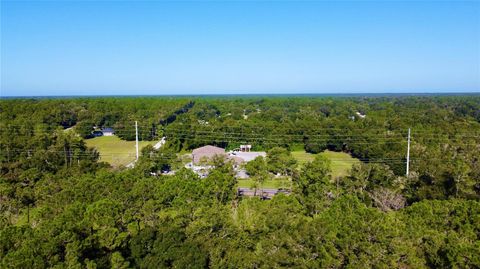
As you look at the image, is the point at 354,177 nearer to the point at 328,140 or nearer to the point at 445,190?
the point at 445,190

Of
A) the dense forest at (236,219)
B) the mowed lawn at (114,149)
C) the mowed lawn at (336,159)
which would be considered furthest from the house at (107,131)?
the dense forest at (236,219)

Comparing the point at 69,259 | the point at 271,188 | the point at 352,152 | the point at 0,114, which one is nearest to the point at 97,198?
the point at 69,259

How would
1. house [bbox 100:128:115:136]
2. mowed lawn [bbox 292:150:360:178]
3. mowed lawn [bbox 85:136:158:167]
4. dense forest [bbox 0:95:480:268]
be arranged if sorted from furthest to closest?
house [bbox 100:128:115:136], mowed lawn [bbox 85:136:158:167], mowed lawn [bbox 292:150:360:178], dense forest [bbox 0:95:480:268]

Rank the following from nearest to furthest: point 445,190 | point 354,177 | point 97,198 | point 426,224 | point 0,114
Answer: point 426,224 → point 97,198 → point 445,190 → point 354,177 → point 0,114

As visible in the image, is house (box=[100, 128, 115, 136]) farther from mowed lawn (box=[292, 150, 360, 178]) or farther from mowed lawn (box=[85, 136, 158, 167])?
mowed lawn (box=[292, 150, 360, 178])

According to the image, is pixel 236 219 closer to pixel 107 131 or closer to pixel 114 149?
pixel 114 149

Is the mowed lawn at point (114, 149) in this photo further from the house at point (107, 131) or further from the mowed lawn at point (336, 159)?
the mowed lawn at point (336, 159)

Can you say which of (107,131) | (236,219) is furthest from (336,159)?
(107,131)

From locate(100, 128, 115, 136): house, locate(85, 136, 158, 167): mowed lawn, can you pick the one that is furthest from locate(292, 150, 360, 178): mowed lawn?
locate(100, 128, 115, 136): house
